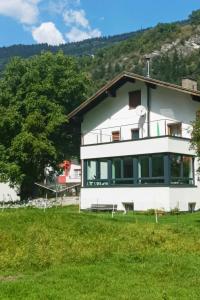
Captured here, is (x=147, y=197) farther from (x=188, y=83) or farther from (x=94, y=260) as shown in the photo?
(x=94, y=260)

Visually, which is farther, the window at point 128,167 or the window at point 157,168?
the window at point 128,167

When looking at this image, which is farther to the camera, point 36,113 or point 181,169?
point 36,113

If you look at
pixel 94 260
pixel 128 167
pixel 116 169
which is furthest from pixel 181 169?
pixel 94 260

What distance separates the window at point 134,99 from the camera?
36566mm

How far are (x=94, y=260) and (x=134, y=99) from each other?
82.5 feet

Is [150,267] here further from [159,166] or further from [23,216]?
[159,166]

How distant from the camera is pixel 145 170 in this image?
3278 centimetres

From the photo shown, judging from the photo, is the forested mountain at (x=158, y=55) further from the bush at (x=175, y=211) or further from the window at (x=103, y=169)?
the bush at (x=175, y=211)

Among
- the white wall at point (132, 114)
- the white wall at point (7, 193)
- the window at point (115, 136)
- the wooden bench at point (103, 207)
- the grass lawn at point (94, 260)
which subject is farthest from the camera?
the white wall at point (7, 193)

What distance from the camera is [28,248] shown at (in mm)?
14023

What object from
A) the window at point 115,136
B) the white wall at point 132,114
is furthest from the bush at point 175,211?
the window at point 115,136

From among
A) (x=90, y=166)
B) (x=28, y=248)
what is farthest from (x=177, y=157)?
(x=28, y=248)

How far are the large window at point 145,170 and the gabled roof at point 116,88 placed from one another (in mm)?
4397

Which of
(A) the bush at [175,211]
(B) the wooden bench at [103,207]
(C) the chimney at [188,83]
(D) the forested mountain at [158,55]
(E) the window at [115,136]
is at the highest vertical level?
(D) the forested mountain at [158,55]
